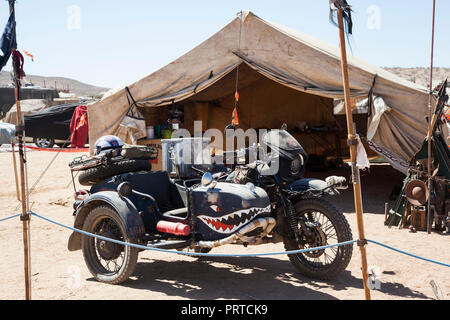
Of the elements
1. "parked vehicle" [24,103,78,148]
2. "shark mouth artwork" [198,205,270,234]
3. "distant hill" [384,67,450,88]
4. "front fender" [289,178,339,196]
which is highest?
"distant hill" [384,67,450,88]

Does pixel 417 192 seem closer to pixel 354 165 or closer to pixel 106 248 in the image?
pixel 354 165

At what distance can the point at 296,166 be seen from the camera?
4812 mm

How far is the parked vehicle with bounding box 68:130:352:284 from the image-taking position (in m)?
4.23

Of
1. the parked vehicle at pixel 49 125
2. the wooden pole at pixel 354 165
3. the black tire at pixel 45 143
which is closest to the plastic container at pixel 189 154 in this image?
the wooden pole at pixel 354 165

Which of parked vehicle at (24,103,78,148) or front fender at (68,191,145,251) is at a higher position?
parked vehicle at (24,103,78,148)

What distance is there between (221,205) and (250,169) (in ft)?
1.91

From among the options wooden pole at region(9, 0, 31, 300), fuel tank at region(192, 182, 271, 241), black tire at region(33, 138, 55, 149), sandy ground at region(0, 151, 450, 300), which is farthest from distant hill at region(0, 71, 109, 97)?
fuel tank at region(192, 182, 271, 241)

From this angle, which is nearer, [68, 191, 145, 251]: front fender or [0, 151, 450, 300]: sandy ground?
[0, 151, 450, 300]: sandy ground

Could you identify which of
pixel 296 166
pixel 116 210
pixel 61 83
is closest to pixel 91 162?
pixel 116 210

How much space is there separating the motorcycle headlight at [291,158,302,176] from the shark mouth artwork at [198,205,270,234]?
66cm

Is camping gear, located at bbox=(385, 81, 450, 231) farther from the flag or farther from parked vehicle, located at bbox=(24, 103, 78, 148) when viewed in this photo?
parked vehicle, located at bbox=(24, 103, 78, 148)

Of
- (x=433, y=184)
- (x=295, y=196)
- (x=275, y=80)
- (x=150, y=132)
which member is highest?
(x=275, y=80)

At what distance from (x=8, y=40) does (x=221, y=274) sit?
2881 millimetres
